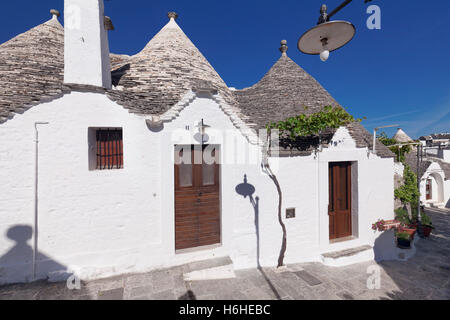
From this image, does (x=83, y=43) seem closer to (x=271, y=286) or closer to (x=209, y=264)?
(x=209, y=264)

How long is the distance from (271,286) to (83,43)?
25.8 ft

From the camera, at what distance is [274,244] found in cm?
589

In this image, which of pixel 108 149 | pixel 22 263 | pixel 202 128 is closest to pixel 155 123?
pixel 202 128

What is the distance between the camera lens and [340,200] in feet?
23.0

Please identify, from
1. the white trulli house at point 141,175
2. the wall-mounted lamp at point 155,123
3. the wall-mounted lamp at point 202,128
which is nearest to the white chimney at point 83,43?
the white trulli house at point 141,175

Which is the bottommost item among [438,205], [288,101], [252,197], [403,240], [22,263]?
[438,205]

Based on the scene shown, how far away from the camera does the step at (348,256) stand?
243 inches

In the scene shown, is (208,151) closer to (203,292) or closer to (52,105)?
(203,292)

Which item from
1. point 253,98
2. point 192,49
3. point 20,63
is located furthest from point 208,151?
point 20,63

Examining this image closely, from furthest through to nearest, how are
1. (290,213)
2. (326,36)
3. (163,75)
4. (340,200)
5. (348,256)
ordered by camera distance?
(340,200) → (163,75) → (348,256) → (290,213) → (326,36)

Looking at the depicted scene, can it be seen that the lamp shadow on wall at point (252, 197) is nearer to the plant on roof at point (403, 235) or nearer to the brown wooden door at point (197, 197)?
the brown wooden door at point (197, 197)

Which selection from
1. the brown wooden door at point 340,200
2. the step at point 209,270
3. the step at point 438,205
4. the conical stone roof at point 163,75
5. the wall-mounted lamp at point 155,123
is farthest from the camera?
the step at point 438,205
